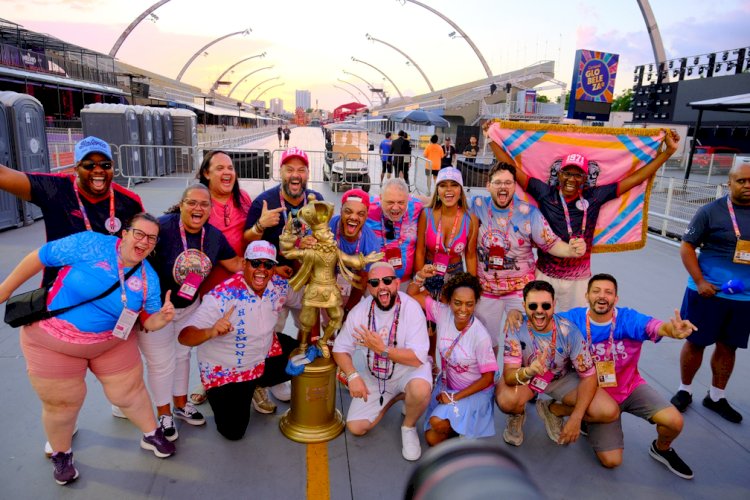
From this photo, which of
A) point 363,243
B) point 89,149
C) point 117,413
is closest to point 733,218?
point 363,243

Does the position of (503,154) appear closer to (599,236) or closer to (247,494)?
(599,236)

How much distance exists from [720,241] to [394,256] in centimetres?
264

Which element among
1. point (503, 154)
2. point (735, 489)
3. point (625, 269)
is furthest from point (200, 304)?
point (625, 269)

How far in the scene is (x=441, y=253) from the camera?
399 centimetres

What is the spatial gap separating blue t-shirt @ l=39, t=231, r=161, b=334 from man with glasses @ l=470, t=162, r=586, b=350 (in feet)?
8.53

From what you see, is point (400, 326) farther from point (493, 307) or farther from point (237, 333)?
point (237, 333)

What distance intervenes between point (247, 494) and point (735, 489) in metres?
3.23

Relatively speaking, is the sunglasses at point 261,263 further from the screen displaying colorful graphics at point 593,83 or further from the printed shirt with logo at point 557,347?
the screen displaying colorful graphics at point 593,83

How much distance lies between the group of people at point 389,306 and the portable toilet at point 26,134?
719 centimetres

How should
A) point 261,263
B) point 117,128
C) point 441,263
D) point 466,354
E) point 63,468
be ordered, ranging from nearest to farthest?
1. point 63,468
2. point 261,263
3. point 466,354
4. point 441,263
5. point 117,128

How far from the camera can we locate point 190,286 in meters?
3.36

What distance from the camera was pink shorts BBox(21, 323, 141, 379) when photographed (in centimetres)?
283

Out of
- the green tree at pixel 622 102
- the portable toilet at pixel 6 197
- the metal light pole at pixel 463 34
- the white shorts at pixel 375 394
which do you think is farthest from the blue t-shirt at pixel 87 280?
the green tree at pixel 622 102

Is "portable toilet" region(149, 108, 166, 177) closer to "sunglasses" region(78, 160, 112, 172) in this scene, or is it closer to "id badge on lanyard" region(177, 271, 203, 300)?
"sunglasses" region(78, 160, 112, 172)
